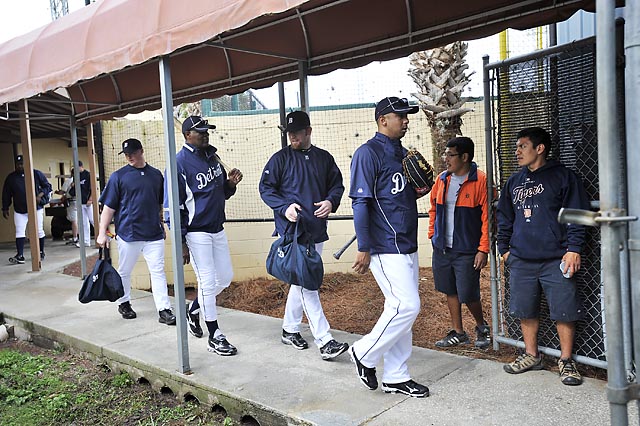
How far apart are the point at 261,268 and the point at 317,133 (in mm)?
2290

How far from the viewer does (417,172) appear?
11.8 feet

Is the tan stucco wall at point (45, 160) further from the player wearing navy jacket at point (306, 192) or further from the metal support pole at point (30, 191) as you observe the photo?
the player wearing navy jacket at point (306, 192)

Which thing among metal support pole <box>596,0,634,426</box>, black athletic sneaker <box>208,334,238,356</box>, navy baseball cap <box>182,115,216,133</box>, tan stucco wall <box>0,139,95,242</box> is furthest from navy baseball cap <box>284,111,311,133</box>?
tan stucco wall <box>0,139,95,242</box>

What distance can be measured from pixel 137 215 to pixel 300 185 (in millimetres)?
2172

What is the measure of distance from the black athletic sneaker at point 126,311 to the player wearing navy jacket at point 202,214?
1.63 meters

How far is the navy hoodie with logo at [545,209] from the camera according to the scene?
3611 millimetres

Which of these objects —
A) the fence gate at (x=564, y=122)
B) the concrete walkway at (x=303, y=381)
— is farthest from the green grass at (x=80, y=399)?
the fence gate at (x=564, y=122)

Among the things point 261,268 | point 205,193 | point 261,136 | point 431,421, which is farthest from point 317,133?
point 431,421

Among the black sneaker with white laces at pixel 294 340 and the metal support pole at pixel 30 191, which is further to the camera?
the metal support pole at pixel 30 191

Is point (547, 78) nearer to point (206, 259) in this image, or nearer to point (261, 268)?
point (206, 259)

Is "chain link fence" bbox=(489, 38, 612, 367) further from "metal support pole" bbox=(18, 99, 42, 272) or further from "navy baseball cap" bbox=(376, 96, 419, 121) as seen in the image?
"metal support pole" bbox=(18, 99, 42, 272)

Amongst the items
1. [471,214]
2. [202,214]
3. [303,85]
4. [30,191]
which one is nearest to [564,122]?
[471,214]

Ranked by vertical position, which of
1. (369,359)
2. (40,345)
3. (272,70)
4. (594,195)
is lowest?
(40,345)

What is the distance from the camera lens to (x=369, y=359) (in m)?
3.63
